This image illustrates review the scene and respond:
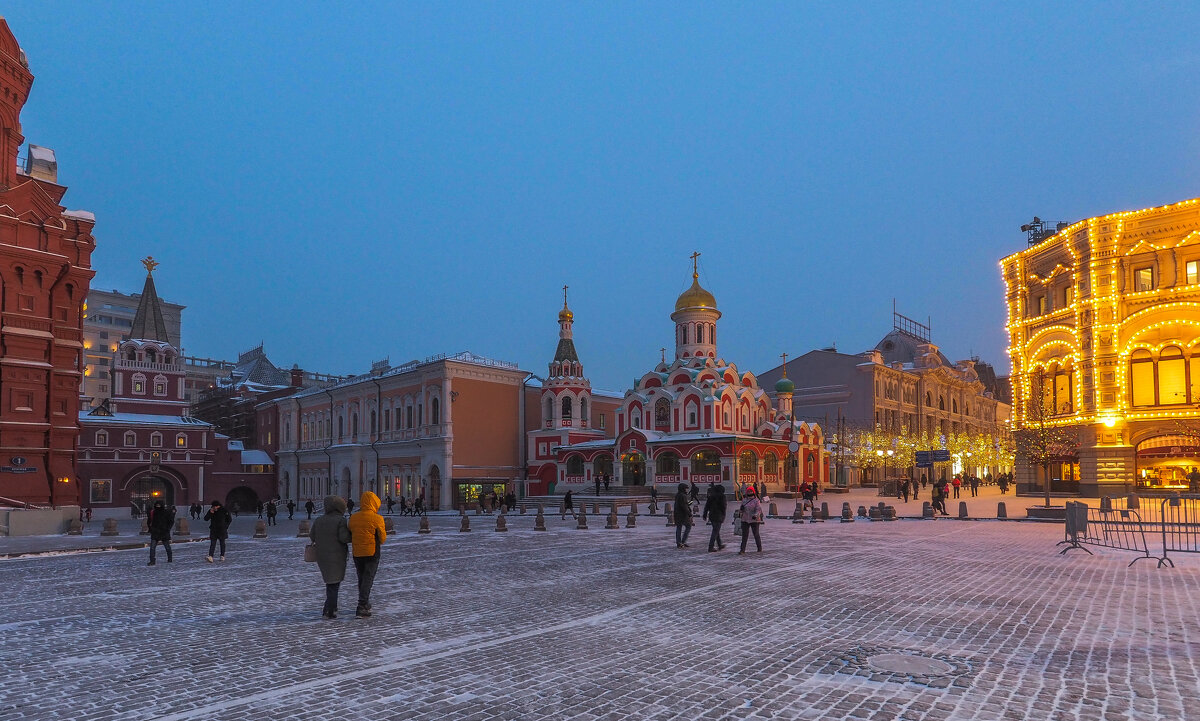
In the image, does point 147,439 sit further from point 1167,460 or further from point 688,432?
point 1167,460

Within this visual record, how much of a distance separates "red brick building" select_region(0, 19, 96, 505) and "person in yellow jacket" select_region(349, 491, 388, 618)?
2735cm

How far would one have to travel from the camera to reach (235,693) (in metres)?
6.59

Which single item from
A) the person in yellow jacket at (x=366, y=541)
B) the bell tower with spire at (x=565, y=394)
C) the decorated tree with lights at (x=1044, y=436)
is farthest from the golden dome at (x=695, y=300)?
the person in yellow jacket at (x=366, y=541)

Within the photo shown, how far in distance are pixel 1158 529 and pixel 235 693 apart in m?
22.7

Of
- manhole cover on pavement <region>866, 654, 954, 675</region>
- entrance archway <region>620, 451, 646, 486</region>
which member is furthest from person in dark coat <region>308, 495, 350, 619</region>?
entrance archway <region>620, 451, 646, 486</region>

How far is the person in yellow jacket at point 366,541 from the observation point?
9844 mm

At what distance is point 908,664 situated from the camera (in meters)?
7.43

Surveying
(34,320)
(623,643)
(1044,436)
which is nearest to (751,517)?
(623,643)

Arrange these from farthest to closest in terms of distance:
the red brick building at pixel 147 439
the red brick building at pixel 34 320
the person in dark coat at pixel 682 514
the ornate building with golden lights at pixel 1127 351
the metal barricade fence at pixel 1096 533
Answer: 1. the red brick building at pixel 147 439
2. the ornate building with golden lights at pixel 1127 351
3. the red brick building at pixel 34 320
4. the person in dark coat at pixel 682 514
5. the metal barricade fence at pixel 1096 533

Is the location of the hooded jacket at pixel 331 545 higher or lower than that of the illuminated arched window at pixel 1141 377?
lower

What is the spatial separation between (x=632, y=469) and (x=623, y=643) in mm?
45586

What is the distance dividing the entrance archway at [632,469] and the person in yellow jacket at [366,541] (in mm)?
43480

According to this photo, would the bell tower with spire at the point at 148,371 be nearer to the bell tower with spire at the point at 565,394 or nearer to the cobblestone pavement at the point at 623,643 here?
the bell tower with spire at the point at 565,394

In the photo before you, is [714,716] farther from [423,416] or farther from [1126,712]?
[423,416]
